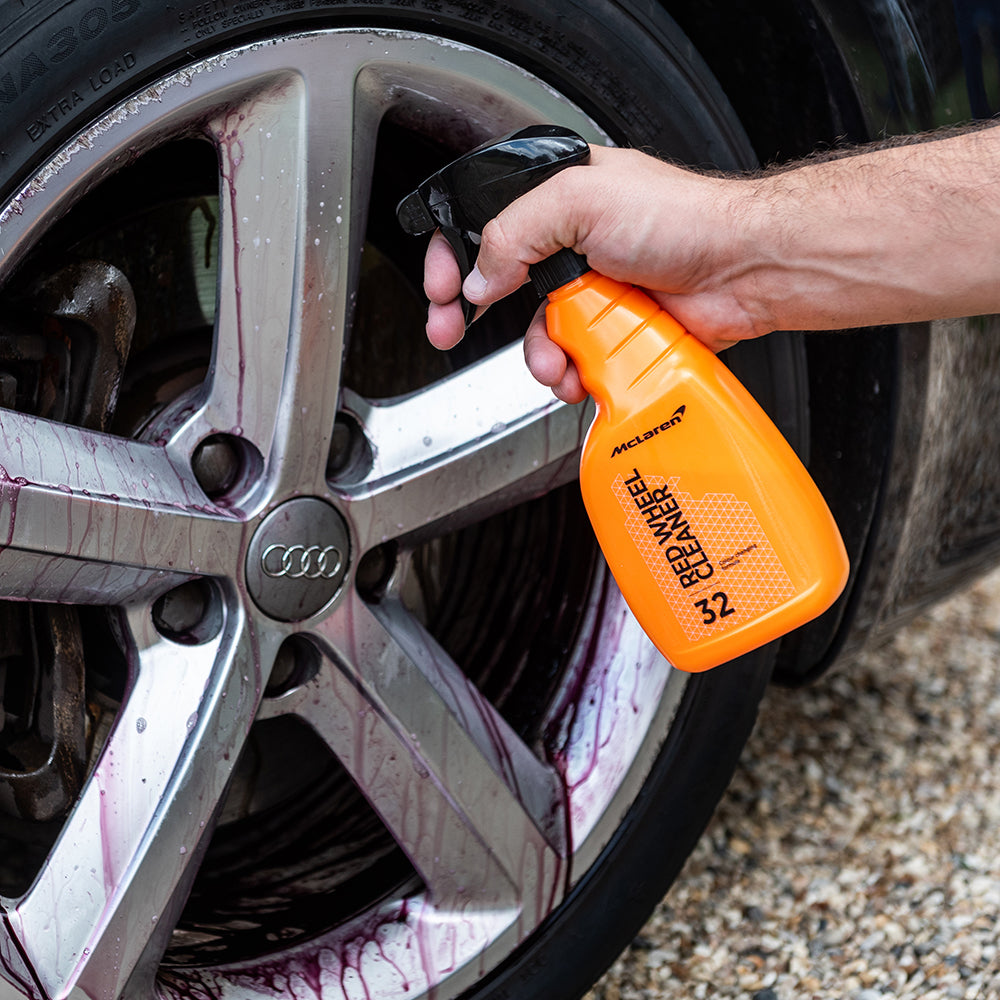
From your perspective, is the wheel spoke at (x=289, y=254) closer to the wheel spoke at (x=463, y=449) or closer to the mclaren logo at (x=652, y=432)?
the wheel spoke at (x=463, y=449)

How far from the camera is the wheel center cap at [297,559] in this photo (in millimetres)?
1166

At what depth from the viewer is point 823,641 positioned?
66.3 inches

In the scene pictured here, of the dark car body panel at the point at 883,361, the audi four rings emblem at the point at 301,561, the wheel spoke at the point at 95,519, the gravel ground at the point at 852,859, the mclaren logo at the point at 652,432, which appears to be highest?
the wheel spoke at the point at 95,519

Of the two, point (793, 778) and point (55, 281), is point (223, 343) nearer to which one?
point (55, 281)

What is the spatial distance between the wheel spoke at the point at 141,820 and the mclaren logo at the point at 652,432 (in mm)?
415

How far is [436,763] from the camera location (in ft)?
4.33

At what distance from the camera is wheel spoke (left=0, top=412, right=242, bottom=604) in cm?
103

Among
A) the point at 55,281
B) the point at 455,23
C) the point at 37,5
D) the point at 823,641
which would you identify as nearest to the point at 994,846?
the point at 823,641

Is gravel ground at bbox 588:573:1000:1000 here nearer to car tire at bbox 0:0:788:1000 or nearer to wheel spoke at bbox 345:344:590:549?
car tire at bbox 0:0:788:1000

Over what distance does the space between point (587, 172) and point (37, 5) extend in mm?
495

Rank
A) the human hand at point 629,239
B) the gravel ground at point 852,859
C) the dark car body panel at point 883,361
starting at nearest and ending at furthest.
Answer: the human hand at point 629,239 < the dark car body panel at point 883,361 < the gravel ground at point 852,859

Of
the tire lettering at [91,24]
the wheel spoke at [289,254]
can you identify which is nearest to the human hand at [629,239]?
the wheel spoke at [289,254]

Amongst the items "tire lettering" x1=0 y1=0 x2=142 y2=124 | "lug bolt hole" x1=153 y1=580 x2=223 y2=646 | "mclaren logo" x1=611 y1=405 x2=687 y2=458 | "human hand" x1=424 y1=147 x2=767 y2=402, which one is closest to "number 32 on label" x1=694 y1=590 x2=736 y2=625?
"mclaren logo" x1=611 y1=405 x2=687 y2=458

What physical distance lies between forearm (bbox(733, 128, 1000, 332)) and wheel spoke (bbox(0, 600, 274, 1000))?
64 centimetres
